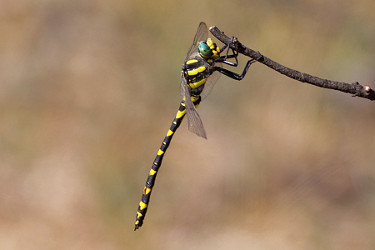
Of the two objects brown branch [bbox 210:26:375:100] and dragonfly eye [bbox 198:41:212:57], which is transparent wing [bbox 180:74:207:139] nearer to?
dragonfly eye [bbox 198:41:212:57]

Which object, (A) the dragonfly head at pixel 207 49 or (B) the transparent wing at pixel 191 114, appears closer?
(A) the dragonfly head at pixel 207 49

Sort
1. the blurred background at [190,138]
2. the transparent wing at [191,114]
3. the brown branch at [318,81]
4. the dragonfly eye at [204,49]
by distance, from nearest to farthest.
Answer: the brown branch at [318,81] → the dragonfly eye at [204,49] → the transparent wing at [191,114] → the blurred background at [190,138]

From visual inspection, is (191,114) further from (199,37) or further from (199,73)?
(199,37)

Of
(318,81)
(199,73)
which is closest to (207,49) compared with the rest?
(199,73)

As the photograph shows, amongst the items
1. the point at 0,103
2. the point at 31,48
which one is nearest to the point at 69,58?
the point at 31,48

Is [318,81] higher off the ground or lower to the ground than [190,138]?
lower

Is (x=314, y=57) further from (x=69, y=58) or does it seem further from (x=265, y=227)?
(x=69, y=58)

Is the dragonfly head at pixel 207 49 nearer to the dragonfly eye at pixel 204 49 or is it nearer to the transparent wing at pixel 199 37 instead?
the dragonfly eye at pixel 204 49

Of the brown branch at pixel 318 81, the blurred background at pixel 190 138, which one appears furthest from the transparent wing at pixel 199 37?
the blurred background at pixel 190 138
